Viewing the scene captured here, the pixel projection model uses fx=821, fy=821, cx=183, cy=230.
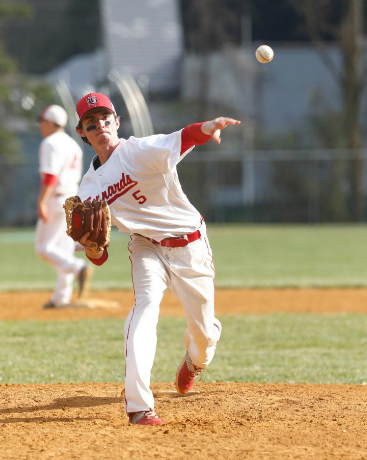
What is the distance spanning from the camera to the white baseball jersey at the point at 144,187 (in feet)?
13.7

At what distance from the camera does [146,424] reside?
13.3 ft

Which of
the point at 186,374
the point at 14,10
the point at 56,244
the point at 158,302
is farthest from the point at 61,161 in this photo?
the point at 14,10

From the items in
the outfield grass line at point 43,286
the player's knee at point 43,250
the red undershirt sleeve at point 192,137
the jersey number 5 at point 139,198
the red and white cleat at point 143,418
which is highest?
the red undershirt sleeve at point 192,137

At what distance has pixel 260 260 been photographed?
15.5 m

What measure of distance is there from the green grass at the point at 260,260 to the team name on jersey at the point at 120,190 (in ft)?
23.3

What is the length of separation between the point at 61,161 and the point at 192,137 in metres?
4.57

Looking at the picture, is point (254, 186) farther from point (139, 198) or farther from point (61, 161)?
point (139, 198)

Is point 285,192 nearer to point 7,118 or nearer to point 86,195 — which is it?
point 7,118

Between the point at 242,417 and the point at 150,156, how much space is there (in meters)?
1.45

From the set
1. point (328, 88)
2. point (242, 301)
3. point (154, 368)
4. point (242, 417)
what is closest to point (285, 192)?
point (328, 88)

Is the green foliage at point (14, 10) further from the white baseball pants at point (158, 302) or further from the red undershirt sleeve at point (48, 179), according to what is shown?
the white baseball pants at point (158, 302)

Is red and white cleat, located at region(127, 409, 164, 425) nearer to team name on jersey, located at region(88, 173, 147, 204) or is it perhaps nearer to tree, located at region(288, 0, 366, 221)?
team name on jersey, located at region(88, 173, 147, 204)

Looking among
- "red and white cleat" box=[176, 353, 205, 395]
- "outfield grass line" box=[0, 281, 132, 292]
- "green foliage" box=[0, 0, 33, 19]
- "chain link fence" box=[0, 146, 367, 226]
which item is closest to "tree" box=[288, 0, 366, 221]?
"chain link fence" box=[0, 146, 367, 226]

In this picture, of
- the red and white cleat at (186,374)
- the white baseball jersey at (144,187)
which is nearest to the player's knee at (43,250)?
A: the red and white cleat at (186,374)
